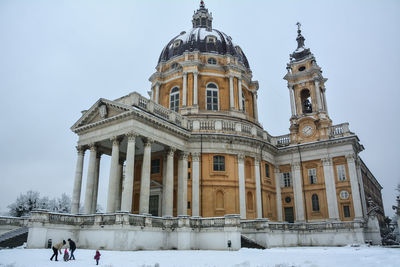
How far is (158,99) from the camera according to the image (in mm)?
37719

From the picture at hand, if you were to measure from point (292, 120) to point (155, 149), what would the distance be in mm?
16347

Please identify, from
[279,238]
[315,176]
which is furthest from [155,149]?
[315,176]

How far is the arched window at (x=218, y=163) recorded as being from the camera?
29781mm

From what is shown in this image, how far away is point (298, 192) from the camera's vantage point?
109 feet

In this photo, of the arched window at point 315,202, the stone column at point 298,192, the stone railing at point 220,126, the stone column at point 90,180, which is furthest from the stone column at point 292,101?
the stone column at point 90,180

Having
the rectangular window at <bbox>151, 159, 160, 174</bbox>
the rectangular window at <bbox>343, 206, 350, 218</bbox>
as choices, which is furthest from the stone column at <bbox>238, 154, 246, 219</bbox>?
the rectangular window at <bbox>343, 206, 350, 218</bbox>

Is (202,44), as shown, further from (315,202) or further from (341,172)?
(315,202)

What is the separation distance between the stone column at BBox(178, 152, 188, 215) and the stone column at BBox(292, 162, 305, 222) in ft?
40.1

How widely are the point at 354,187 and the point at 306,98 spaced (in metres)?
13.1

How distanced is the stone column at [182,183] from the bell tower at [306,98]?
1344cm

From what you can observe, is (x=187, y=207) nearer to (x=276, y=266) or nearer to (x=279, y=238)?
(x=279, y=238)

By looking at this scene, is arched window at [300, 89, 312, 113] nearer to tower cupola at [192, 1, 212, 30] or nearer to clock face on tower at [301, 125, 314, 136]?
clock face on tower at [301, 125, 314, 136]

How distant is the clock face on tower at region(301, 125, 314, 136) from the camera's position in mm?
34500

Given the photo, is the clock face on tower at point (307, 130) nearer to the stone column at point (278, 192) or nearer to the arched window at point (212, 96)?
the stone column at point (278, 192)
